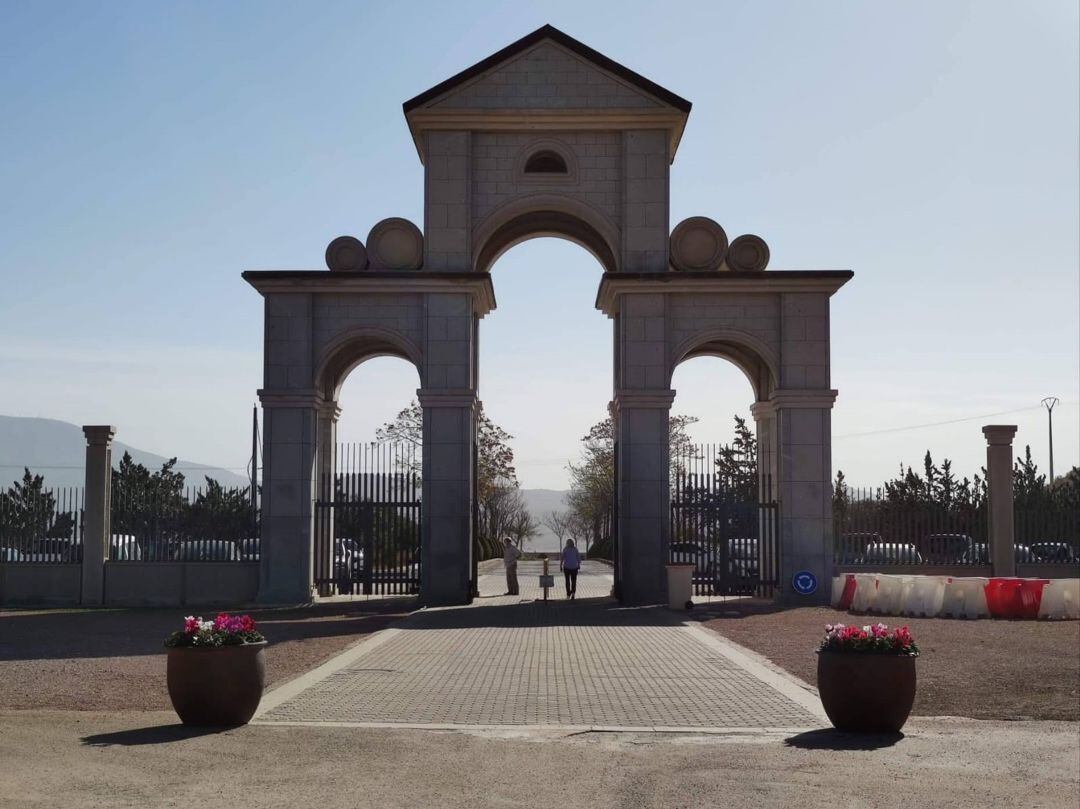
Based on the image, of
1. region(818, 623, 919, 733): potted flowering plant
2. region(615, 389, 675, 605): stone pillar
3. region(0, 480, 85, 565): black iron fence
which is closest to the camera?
region(818, 623, 919, 733): potted flowering plant

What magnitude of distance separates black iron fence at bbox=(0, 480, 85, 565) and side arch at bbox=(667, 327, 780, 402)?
553 inches

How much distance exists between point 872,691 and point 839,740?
2.02ft

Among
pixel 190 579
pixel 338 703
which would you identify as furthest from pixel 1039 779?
pixel 190 579

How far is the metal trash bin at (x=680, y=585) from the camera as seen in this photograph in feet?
87.4

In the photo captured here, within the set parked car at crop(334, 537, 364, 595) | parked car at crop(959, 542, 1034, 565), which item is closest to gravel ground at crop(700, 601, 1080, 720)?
parked car at crop(959, 542, 1034, 565)

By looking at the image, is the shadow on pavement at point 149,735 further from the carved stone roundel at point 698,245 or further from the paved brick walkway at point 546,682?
the carved stone roundel at point 698,245

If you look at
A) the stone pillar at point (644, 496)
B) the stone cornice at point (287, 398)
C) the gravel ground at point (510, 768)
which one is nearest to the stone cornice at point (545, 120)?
the stone pillar at point (644, 496)

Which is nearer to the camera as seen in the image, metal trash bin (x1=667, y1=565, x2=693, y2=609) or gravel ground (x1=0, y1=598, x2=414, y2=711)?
gravel ground (x1=0, y1=598, x2=414, y2=711)

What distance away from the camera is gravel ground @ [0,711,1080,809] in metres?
9.10

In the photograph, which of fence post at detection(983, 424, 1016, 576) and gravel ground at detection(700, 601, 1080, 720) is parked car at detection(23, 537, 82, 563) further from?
fence post at detection(983, 424, 1016, 576)

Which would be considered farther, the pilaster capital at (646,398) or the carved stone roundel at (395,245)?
the carved stone roundel at (395,245)

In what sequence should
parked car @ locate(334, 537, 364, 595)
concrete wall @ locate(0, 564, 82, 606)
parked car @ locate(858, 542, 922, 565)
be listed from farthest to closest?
concrete wall @ locate(0, 564, 82, 606) < parked car @ locate(858, 542, 922, 565) < parked car @ locate(334, 537, 364, 595)

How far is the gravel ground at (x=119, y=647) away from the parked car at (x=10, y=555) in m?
2.29

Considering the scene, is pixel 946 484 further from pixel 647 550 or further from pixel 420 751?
pixel 420 751
